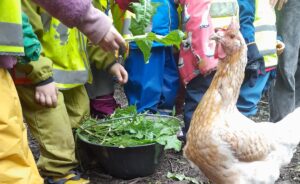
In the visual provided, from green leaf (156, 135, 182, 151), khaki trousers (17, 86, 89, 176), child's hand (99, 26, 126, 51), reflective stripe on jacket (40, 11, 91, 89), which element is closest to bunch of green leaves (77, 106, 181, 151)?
green leaf (156, 135, 182, 151)

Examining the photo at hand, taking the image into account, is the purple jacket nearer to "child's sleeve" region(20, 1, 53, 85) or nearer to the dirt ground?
"child's sleeve" region(20, 1, 53, 85)

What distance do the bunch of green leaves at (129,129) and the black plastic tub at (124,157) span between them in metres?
0.04

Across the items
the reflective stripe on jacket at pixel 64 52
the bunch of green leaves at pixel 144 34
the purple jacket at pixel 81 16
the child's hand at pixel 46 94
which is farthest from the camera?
the reflective stripe on jacket at pixel 64 52

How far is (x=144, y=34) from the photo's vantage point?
252 cm

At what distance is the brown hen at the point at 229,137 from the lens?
2457 millimetres

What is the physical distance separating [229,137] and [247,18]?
4.03ft

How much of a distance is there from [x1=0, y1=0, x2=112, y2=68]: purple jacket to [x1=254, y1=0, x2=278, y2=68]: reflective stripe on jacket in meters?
2.06

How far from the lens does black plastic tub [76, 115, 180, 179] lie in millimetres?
3002

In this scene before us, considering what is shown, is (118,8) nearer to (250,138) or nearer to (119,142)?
(119,142)

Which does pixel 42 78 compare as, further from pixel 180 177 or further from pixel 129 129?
pixel 180 177

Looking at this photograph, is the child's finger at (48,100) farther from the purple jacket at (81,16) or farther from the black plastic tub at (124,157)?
the purple jacket at (81,16)

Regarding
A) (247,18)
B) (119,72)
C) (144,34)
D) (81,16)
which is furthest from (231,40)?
(81,16)

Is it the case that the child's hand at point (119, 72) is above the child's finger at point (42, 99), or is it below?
above

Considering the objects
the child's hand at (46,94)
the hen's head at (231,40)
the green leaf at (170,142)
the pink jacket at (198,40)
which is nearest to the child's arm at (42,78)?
the child's hand at (46,94)
